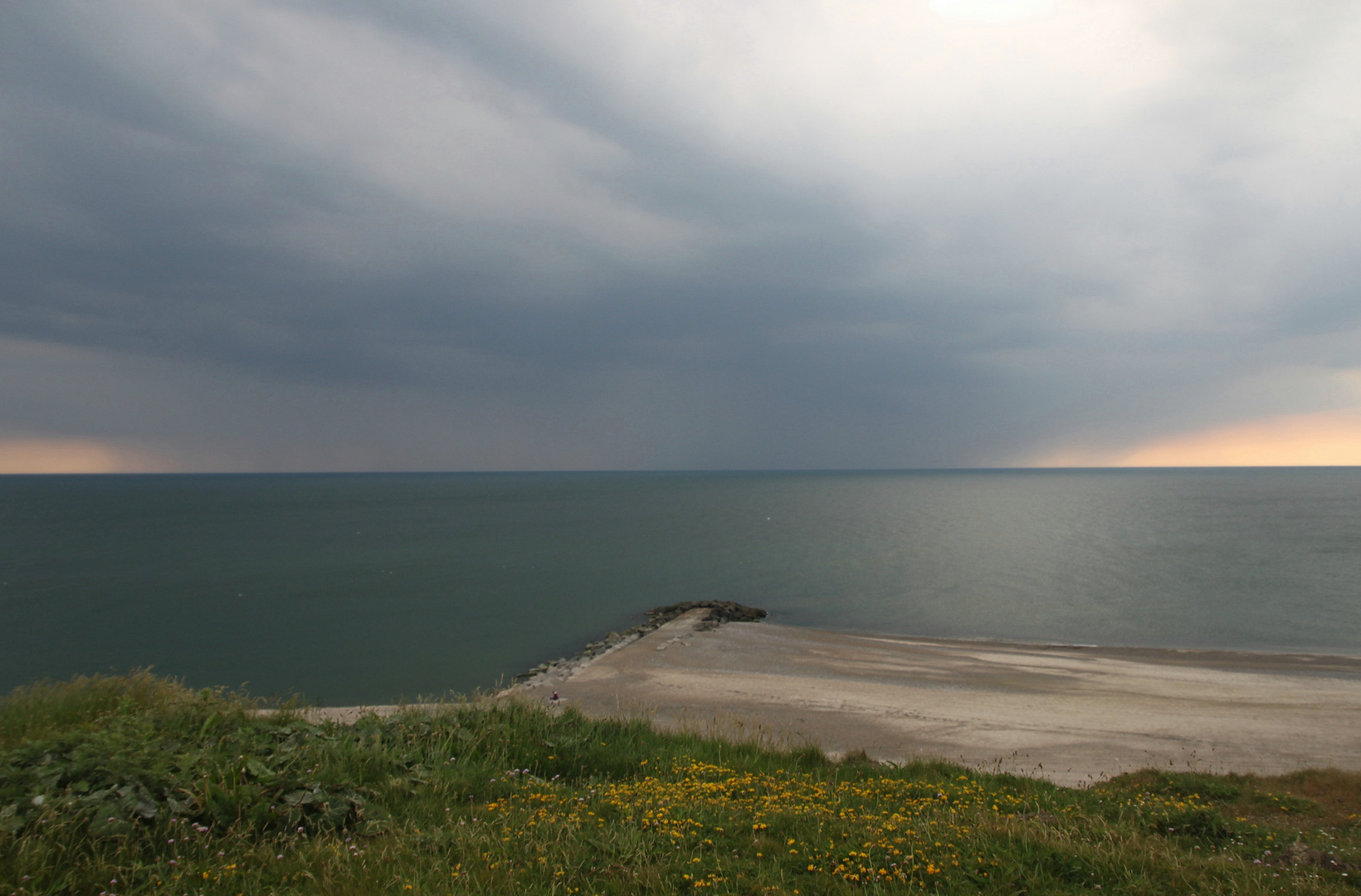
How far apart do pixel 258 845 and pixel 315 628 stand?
33.2 metres

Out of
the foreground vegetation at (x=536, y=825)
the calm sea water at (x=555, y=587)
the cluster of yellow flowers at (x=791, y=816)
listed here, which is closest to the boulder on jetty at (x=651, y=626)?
the calm sea water at (x=555, y=587)

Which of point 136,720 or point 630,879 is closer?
point 630,879

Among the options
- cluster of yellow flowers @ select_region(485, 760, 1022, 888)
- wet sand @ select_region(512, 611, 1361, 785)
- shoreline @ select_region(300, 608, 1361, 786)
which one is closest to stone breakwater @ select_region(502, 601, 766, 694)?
shoreline @ select_region(300, 608, 1361, 786)

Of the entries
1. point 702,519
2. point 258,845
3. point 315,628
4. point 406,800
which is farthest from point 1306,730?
point 702,519

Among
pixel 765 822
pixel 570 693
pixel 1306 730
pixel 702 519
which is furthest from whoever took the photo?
pixel 702 519

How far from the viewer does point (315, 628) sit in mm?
35406

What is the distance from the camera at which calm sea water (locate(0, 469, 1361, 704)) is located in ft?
103

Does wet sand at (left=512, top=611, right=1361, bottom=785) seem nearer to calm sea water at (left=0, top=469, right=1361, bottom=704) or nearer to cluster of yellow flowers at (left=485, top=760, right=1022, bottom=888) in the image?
cluster of yellow flowers at (left=485, top=760, right=1022, bottom=888)

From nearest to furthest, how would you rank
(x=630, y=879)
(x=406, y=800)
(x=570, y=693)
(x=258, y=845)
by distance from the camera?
(x=630, y=879), (x=258, y=845), (x=406, y=800), (x=570, y=693)

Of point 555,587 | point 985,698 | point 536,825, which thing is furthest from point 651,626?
point 536,825

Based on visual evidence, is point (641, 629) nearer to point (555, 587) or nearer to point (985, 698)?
point (555, 587)

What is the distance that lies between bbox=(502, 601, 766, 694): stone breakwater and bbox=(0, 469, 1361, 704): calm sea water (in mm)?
1721

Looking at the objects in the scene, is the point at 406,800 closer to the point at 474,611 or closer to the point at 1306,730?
the point at 1306,730

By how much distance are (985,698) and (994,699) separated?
269 millimetres
